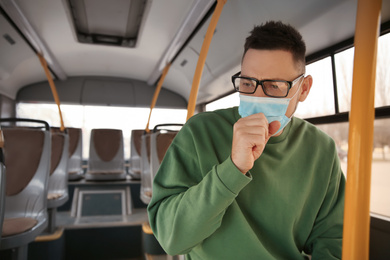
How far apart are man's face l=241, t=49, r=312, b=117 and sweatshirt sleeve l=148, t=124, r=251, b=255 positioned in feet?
1.00

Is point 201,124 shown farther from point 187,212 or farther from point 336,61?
point 336,61

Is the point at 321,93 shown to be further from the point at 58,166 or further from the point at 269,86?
the point at 58,166

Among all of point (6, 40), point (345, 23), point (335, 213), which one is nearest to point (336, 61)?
point (345, 23)

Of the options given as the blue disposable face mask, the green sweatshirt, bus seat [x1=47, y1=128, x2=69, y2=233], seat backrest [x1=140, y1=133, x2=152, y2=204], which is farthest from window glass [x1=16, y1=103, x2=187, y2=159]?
the blue disposable face mask

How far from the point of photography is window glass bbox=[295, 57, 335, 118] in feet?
8.91

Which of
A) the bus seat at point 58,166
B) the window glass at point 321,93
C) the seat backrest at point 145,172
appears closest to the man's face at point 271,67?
the window glass at point 321,93

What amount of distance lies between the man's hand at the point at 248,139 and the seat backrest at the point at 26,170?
250 cm

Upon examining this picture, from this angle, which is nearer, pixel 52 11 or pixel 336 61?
pixel 336 61

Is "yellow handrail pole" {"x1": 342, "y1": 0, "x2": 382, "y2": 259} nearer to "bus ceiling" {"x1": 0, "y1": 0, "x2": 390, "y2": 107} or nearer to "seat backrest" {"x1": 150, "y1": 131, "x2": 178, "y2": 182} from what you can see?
"bus ceiling" {"x1": 0, "y1": 0, "x2": 390, "y2": 107}

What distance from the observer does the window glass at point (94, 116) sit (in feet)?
24.1

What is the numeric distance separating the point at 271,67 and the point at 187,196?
506mm

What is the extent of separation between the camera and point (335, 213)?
3.75 feet

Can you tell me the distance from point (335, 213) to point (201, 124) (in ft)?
1.99

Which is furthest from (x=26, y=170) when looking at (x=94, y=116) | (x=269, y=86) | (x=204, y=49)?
(x=94, y=116)
